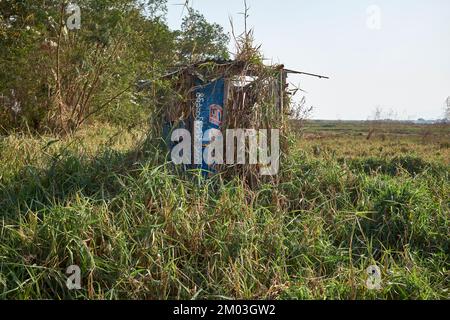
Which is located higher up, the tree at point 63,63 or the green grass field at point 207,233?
the tree at point 63,63

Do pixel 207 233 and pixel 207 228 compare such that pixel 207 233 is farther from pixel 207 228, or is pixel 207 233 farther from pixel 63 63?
pixel 63 63

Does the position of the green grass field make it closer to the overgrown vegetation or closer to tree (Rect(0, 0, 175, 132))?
the overgrown vegetation

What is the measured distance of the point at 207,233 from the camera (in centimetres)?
349

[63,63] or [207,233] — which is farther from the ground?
[63,63]

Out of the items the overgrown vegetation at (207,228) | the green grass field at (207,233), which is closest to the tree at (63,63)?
the overgrown vegetation at (207,228)

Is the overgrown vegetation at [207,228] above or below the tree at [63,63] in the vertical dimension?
below

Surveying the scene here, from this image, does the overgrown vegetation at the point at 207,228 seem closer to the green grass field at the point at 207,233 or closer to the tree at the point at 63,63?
the green grass field at the point at 207,233

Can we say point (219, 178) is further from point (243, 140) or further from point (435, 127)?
point (435, 127)

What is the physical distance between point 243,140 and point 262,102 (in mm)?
516

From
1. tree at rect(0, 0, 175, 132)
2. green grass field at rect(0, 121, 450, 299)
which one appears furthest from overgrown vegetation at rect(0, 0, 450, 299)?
tree at rect(0, 0, 175, 132)

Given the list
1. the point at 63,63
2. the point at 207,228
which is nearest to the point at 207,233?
the point at 207,228

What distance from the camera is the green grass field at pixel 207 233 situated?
300cm

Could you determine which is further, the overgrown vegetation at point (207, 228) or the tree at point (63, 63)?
the tree at point (63, 63)

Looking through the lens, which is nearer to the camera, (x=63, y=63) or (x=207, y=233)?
(x=207, y=233)
